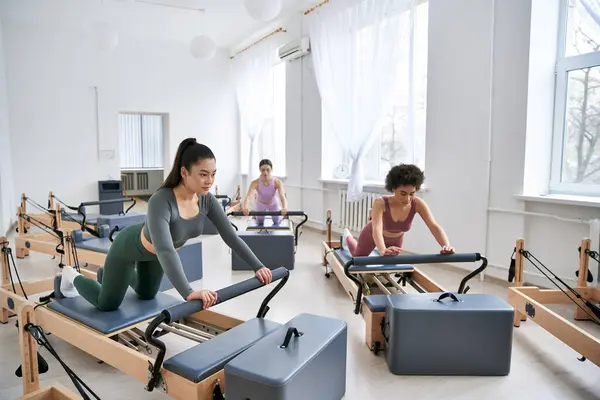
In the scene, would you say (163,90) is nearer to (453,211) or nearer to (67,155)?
(67,155)

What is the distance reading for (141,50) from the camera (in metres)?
7.99

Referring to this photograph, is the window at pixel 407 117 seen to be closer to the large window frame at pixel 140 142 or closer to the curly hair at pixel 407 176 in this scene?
the curly hair at pixel 407 176

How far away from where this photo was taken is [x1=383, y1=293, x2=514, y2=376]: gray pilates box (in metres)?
2.10

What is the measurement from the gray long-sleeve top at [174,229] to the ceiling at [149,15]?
15.7 ft

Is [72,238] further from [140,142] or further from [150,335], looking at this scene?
[140,142]

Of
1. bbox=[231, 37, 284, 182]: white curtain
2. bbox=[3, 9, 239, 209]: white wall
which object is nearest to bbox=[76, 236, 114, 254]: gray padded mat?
bbox=[3, 9, 239, 209]: white wall

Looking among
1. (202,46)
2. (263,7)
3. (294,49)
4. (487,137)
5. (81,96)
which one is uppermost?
(294,49)

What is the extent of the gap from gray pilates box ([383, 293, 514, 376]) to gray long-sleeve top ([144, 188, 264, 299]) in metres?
0.80

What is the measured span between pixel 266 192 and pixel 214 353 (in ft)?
11.0

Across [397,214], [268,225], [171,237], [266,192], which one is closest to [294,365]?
[171,237]

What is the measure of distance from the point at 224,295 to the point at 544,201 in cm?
283

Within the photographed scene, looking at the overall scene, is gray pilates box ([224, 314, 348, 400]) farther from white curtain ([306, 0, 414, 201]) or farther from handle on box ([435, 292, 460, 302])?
white curtain ([306, 0, 414, 201])

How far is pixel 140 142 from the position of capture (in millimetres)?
10891

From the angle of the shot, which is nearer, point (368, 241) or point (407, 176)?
point (407, 176)
